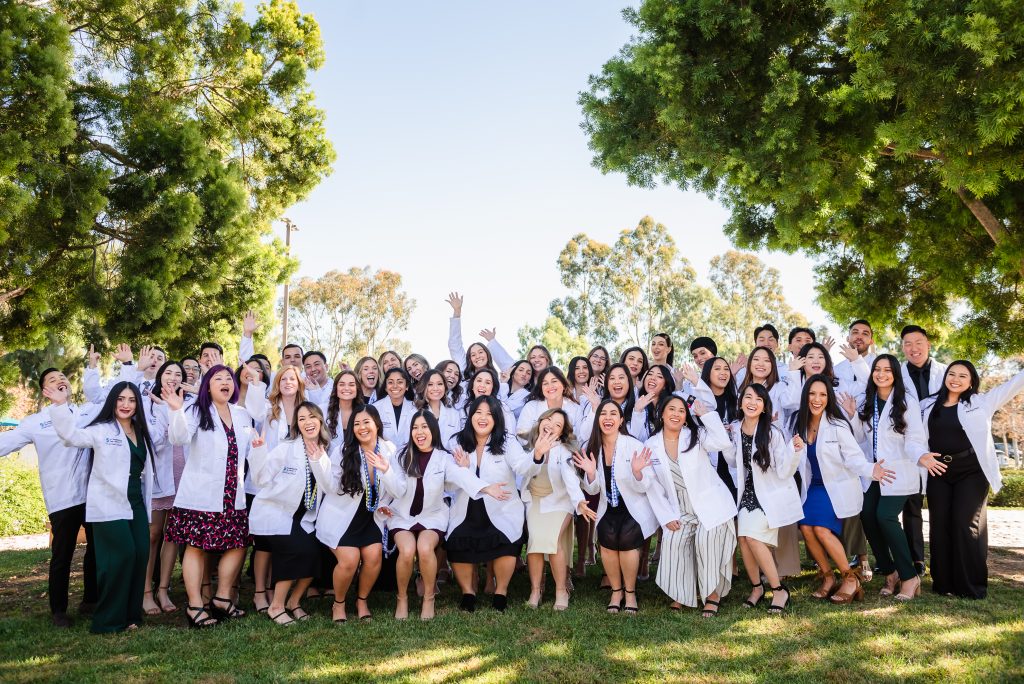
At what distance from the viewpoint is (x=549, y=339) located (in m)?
33.9

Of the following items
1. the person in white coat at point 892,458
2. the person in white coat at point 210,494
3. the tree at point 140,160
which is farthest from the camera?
the tree at point 140,160

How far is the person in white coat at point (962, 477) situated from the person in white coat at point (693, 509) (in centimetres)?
183

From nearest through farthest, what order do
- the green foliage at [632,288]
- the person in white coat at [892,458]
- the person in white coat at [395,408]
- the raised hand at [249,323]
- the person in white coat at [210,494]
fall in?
1. the person in white coat at [210,494]
2. the person in white coat at [892,458]
3. the person in white coat at [395,408]
4. the raised hand at [249,323]
5. the green foliage at [632,288]

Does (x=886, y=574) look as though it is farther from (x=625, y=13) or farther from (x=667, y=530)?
(x=625, y=13)

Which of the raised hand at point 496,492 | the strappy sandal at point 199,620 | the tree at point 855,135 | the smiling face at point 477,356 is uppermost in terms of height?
the tree at point 855,135

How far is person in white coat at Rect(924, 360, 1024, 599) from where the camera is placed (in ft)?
21.4

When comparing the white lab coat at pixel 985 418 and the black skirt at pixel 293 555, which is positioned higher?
the white lab coat at pixel 985 418

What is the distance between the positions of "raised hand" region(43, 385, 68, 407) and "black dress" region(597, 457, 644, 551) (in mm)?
4513

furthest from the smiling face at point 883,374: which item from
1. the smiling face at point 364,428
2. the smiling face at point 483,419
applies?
the smiling face at point 364,428

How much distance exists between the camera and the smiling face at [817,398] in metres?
6.56

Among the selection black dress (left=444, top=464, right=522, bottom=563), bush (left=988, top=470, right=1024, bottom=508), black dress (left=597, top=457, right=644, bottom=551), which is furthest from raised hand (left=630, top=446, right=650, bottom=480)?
bush (left=988, top=470, right=1024, bottom=508)

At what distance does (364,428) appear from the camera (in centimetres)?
642

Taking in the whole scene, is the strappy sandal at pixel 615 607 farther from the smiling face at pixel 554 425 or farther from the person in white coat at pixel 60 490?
the person in white coat at pixel 60 490

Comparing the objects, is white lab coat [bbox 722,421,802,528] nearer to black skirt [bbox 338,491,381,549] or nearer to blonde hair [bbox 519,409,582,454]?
blonde hair [bbox 519,409,582,454]
